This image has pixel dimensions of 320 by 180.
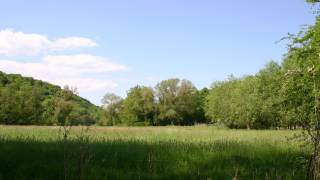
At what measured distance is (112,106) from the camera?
120 m

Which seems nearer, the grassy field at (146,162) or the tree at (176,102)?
the grassy field at (146,162)

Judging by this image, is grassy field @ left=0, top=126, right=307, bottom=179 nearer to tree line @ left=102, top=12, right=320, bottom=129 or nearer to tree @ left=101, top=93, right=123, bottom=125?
tree line @ left=102, top=12, right=320, bottom=129

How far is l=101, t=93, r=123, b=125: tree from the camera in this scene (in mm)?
117688

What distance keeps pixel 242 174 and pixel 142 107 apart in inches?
3785

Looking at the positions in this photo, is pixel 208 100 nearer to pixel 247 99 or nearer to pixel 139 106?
pixel 139 106

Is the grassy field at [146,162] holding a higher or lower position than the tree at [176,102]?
lower

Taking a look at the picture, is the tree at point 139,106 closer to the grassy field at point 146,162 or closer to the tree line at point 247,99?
the tree line at point 247,99

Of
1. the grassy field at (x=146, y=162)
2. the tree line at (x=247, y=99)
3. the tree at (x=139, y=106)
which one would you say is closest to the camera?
the grassy field at (x=146, y=162)

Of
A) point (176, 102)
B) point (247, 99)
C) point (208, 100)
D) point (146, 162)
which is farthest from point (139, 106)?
point (146, 162)

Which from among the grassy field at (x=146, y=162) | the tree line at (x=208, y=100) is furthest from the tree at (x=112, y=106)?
the grassy field at (x=146, y=162)

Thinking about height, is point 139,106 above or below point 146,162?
above

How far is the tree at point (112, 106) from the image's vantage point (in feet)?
386

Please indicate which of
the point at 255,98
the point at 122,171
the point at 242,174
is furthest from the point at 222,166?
the point at 255,98

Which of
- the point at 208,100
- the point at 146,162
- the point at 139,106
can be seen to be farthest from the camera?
the point at 139,106
